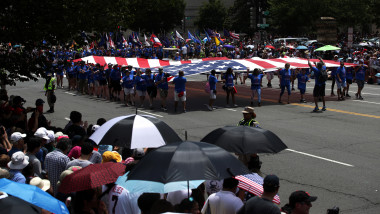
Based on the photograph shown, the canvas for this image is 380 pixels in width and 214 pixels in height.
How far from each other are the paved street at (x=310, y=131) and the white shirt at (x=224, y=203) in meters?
3.65

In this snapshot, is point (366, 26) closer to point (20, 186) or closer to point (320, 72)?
point (320, 72)

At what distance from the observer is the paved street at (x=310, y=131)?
416 inches

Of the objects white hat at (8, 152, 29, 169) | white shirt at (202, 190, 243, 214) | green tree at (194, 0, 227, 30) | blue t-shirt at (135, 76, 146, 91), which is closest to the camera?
white shirt at (202, 190, 243, 214)

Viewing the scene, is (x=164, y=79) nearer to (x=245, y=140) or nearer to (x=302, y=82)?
(x=302, y=82)

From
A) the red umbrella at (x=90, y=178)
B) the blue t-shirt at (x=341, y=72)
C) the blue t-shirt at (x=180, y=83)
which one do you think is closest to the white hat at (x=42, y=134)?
the red umbrella at (x=90, y=178)

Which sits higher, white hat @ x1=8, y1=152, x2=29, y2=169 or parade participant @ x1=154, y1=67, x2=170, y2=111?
white hat @ x1=8, y1=152, x2=29, y2=169

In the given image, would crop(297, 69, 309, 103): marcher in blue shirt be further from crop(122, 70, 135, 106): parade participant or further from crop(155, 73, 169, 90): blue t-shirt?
crop(122, 70, 135, 106): parade participant

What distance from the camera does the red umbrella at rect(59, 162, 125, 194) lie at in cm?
621

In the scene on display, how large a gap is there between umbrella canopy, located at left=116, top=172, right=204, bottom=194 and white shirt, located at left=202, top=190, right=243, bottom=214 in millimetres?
344

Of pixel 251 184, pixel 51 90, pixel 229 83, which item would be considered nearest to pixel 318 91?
pixel 229 83

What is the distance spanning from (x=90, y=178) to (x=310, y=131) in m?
11.5

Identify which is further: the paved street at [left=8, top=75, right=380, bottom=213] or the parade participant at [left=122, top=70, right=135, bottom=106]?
the parade participant at [left=122, top=70, right=135, bottom=106]

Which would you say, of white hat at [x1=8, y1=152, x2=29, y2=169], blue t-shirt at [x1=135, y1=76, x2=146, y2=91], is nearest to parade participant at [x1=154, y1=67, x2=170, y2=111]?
blue t-shirt at [x1=135, y1=76, x2=146, y2=91]

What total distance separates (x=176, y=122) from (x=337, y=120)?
216 inches
